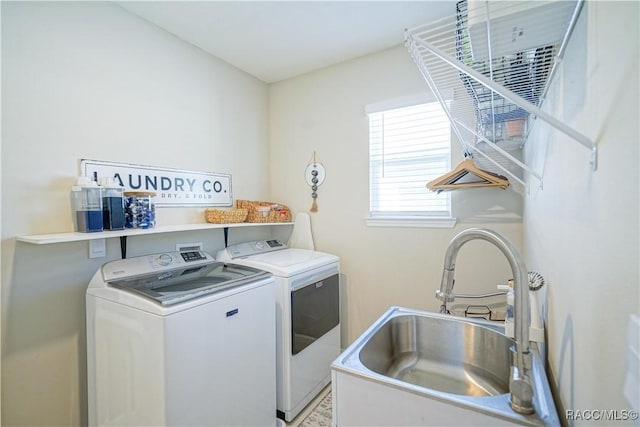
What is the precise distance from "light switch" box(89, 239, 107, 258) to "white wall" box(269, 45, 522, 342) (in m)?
1.53

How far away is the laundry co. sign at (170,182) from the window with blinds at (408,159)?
1271mm

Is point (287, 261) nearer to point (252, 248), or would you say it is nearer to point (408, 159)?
point (252, 248)

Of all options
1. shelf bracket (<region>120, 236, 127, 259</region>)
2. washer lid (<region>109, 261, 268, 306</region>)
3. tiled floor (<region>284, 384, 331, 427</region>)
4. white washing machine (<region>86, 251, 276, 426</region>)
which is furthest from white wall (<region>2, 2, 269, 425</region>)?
tiled floor (<region>284, 384, 331, 427</region>)

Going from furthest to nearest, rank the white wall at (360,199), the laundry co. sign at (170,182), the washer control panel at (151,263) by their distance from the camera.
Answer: the white wall at (360,199)
the laundry co. sign at (170,182)
the washer control panel at (151,263)

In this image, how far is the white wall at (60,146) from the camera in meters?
1.43

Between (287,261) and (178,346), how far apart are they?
0.97 metres

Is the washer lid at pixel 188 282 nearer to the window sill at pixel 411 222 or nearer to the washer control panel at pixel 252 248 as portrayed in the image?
the washer control panel at pixel 252 248

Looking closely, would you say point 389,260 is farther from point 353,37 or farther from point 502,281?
point 353,37

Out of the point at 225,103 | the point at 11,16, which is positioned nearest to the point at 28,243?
the point at 11,16

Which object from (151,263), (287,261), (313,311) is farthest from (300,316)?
(151,263)

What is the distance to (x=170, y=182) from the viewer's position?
209 cm

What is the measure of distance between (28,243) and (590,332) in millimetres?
2146

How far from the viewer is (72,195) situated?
5.26 ft

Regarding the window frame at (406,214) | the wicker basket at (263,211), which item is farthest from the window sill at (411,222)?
the wicker basket at (263,211)
